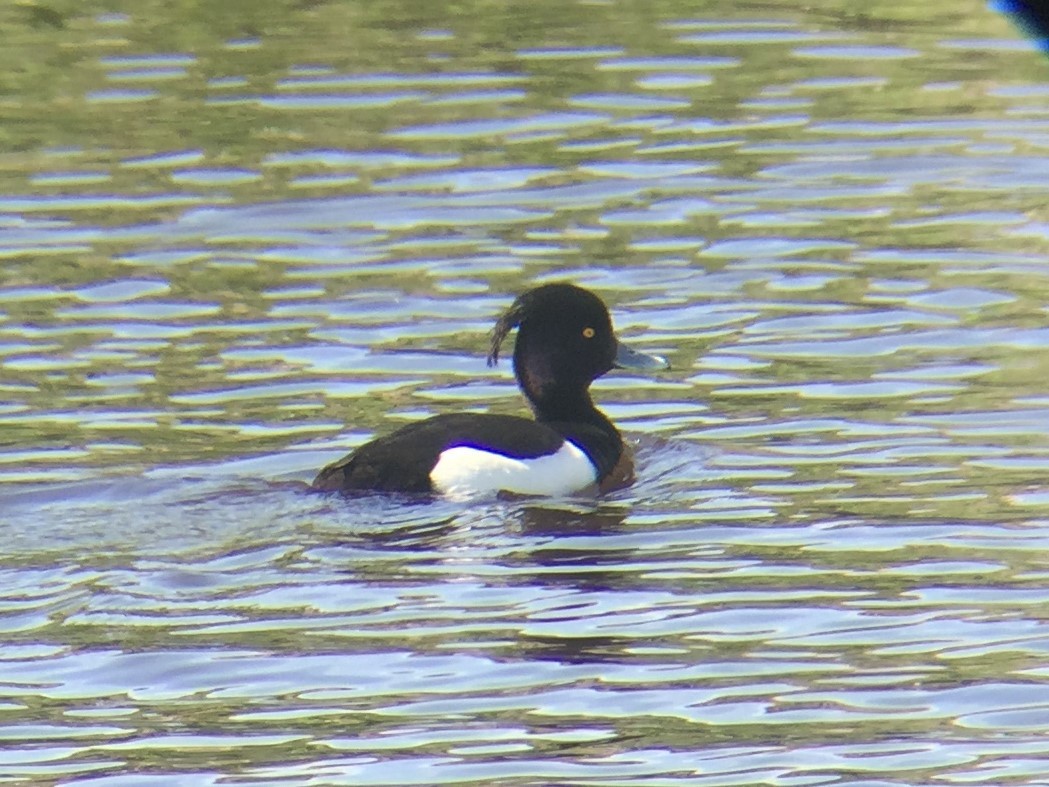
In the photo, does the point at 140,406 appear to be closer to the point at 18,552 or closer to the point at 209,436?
the point at 209,436

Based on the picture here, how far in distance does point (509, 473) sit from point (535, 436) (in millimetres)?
243

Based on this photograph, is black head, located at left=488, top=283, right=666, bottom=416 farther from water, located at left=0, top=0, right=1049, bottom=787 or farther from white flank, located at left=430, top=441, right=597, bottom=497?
white flank, located at left=430, top=441, right=597, bottom=497

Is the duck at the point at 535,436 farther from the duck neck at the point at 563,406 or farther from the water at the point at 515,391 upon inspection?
the water at the point at 515,391

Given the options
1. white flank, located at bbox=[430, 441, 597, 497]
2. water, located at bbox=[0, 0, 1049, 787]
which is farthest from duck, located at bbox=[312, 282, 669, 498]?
water, located at bbox=[0, 0, 1049, 787]

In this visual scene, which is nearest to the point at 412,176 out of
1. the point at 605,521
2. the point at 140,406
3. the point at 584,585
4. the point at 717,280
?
the point at 717,280

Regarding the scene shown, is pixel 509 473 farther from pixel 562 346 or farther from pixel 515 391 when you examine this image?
pixel 515 391

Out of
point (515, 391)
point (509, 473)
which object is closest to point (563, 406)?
point (515, 391)

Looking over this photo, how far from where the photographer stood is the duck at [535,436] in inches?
374

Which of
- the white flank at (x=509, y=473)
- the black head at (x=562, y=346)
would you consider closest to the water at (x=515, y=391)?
the white flank at (x=509, y=473)

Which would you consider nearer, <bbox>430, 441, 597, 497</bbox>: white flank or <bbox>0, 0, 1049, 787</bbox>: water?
<bbox>0, 0, 1049, 787</bbox>: water

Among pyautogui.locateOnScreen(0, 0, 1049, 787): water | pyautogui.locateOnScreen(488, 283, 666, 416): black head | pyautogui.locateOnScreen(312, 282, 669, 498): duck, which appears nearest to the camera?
pyautogui.locateOnScreen(0, 0, 1049, 787): water

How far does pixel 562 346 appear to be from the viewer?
34.8 feet

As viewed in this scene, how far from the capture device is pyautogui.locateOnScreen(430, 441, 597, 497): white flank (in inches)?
376

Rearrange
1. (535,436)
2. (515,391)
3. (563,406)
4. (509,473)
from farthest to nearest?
(515,391), (563,406), (535,436), (509,473)
